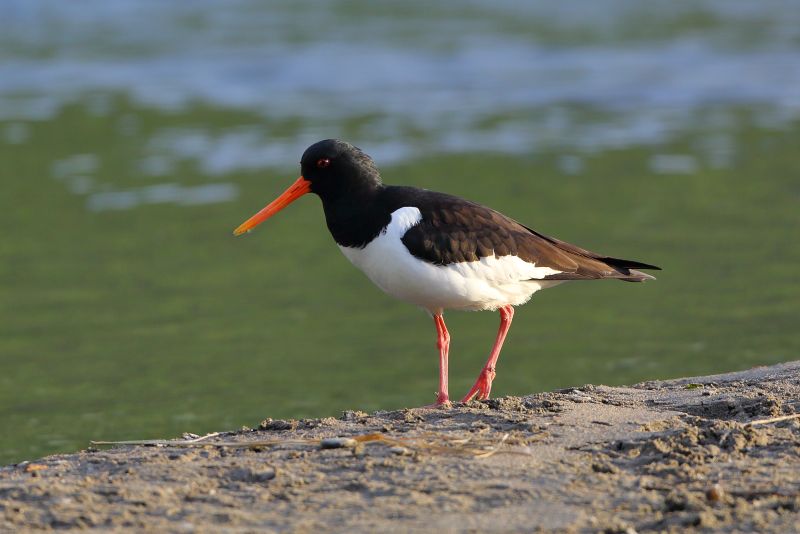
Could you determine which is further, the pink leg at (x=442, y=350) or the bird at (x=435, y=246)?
the pink leg at (x=442, y=350)

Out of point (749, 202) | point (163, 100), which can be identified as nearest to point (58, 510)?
point (749, 202)

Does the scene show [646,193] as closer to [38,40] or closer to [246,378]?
[246,378]

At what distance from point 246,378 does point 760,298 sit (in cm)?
424

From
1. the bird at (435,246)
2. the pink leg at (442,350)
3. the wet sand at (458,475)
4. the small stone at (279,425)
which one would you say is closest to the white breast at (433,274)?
the bird at (435,246)

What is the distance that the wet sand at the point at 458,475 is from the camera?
4.61 metres

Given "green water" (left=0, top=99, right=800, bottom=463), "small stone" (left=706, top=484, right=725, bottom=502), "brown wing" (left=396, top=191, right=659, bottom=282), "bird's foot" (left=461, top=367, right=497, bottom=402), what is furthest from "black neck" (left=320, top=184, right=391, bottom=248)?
"small stone" (left=706, top=484, right=725, bottom=502)

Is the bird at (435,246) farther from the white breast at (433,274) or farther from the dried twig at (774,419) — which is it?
the dried twig at (774,419)

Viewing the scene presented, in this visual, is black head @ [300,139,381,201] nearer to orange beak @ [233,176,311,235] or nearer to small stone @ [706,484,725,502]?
orange beak @ [233,176,311,235]

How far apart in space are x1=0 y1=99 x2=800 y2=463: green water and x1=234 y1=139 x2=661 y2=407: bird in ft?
4.44

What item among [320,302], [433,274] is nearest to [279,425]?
[433,274]

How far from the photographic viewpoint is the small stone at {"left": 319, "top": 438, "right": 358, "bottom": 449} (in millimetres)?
5469

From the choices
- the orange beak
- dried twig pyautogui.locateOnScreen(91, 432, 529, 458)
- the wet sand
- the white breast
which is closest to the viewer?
the wet sand

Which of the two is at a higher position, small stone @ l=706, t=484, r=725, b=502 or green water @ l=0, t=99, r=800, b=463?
small stone @ l=706, t=484, r=725, b=502

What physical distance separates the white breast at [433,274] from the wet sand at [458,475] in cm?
90
